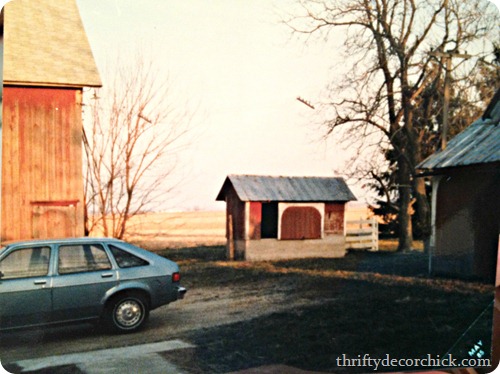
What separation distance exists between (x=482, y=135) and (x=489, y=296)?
1.87 meters

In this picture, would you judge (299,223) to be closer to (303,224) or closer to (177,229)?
(303,224)

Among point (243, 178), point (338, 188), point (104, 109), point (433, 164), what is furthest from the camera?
point (433, 164)

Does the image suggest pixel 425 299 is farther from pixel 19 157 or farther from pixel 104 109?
pixel 19 157

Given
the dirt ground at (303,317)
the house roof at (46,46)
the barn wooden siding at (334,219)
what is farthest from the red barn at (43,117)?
the barn wooden siding at (334,219)

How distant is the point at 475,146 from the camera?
7.42 metres

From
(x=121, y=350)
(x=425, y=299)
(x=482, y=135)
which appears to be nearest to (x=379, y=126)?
(x=482, y=135)

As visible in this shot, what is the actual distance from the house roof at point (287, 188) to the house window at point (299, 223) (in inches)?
4.6

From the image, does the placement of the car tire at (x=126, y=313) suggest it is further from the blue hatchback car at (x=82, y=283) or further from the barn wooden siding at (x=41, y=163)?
the barn wooden siding at (x=41, y=163)

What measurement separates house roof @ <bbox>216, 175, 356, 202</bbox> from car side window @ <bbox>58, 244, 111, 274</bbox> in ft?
4.32

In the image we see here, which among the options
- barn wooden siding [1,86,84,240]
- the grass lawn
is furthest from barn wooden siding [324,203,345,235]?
barn wooden siding [1,86,84,240]

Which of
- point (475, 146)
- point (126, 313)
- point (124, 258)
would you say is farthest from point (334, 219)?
point (126, 313)

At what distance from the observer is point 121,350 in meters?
5.57

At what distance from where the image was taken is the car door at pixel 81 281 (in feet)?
17.9

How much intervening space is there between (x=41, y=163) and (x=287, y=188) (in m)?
2.46
